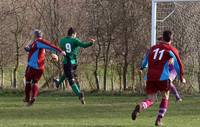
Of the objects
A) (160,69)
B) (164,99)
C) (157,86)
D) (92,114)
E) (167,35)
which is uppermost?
(167,35)

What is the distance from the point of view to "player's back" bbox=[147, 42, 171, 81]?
1203 cm

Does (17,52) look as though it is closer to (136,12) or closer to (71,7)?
(71,7)

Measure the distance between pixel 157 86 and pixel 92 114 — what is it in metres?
3.11

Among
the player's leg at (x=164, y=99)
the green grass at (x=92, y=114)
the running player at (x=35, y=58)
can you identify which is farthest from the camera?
the running player at (x=35, y=58)

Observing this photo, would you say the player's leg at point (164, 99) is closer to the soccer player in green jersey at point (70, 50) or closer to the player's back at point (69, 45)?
the soccer player in green jersey at point (70, 50)

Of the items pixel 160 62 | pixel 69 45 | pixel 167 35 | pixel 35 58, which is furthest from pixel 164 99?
pixel 69 45

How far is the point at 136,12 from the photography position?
2339cm

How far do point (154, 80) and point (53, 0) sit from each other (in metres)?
13.6

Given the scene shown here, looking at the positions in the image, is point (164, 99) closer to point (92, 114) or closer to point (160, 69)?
point (160, 69)

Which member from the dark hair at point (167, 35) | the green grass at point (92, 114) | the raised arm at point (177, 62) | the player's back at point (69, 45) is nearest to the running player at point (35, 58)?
the green grass at point (92, 114)

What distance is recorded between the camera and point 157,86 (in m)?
12.2

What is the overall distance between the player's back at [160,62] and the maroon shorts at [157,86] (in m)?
0.09

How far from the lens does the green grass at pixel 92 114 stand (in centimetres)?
1230

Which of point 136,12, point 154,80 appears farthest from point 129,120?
point 136,12
